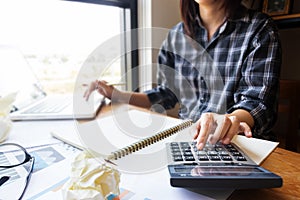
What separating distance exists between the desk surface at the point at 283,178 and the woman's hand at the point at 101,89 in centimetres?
56

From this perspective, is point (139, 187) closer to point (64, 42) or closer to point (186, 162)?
point (186, 162)

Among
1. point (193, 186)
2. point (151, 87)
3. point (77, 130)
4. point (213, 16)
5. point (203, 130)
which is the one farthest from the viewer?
point (151, 87)

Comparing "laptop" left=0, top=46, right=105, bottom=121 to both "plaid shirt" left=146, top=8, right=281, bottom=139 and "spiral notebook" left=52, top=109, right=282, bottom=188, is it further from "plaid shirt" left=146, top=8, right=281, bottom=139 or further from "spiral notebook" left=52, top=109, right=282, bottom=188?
"plaid shirt" left=146, top=8, right=281, bottom=139

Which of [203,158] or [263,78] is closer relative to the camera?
[203,158]

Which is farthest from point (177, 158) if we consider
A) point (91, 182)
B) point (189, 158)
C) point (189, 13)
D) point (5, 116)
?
point (189, 13)

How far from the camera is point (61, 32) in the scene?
92 cm

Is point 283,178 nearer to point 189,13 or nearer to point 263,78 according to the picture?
point 263,78

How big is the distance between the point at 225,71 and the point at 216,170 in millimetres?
516

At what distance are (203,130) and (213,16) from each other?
0.59 metres

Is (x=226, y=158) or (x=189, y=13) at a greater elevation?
(x=189, y=13)

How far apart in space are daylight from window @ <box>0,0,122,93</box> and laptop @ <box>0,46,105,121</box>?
50mm

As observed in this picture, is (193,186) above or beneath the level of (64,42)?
beneath

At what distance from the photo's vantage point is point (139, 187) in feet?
1.01

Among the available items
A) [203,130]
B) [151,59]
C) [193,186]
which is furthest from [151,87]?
[193,186]
